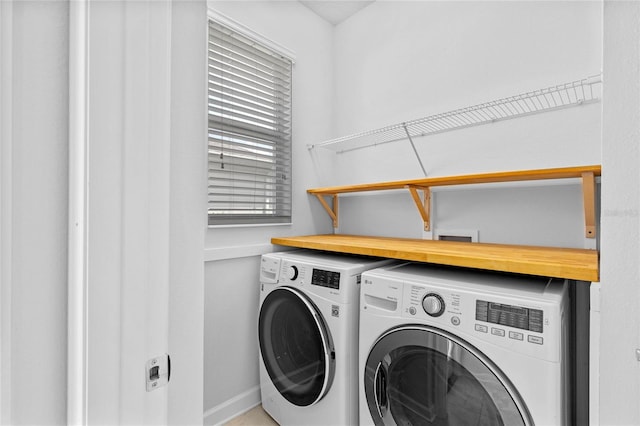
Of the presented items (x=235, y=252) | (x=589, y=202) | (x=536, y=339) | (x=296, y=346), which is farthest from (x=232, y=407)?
(x=589, y=202)

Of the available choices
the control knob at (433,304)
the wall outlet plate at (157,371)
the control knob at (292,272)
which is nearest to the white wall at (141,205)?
the wall outlet plate at (157,371)

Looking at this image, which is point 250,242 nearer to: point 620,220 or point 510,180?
point 510,180

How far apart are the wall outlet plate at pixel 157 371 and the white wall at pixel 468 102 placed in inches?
64.8

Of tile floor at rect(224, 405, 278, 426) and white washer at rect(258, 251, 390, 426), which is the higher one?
white washer at rect(258, 251, 390, 426)

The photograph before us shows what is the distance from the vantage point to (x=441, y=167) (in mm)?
1829

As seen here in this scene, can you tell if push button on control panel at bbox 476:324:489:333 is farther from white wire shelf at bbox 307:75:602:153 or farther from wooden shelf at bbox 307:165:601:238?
white wire shelf at bbox 307:75:602:153

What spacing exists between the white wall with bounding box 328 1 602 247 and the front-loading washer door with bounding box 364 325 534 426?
84 cm

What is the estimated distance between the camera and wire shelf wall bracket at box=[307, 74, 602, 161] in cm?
131

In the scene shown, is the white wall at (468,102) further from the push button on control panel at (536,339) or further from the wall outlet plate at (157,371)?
the wall outlet plate at (157,371)

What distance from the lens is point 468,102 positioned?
1.73 m

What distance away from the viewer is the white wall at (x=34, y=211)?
34 cm

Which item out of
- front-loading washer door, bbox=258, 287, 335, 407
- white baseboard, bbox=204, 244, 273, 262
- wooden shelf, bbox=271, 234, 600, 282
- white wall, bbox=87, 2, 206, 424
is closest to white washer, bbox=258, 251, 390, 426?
front-loading washer door, bbox=258, 287, 335, 407

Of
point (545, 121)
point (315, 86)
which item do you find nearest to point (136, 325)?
point (545, 121)

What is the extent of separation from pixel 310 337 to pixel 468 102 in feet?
5.02
